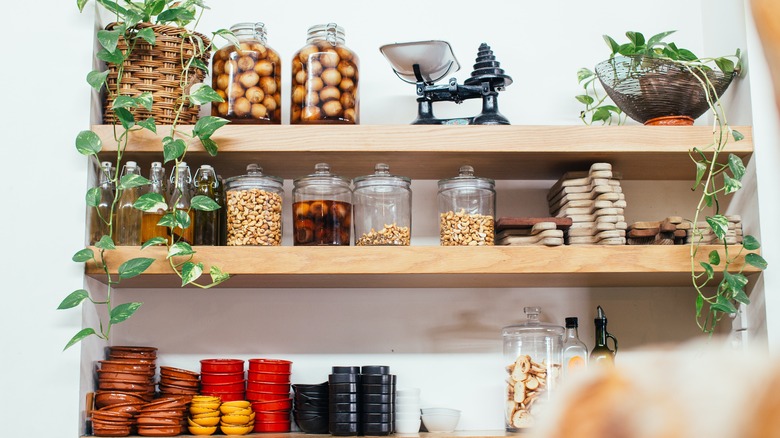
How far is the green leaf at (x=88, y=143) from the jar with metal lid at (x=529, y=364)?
1030mm

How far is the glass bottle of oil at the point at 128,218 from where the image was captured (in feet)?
5.94

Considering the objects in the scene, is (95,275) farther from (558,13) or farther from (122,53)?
(558,13)

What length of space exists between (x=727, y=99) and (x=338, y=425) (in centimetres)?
124

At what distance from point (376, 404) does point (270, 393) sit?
25 centimetres

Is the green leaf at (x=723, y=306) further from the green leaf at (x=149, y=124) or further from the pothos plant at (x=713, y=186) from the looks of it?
the green leaf at (x=149, y=124)

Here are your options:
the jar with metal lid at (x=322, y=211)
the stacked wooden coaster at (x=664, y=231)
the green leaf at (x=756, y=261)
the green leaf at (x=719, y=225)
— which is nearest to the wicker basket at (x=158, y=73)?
the jar with metal lid at (x=322, y=211)

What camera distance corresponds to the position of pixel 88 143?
5.85 feet

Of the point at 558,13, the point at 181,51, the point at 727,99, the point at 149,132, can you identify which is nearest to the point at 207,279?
the point at 149,132

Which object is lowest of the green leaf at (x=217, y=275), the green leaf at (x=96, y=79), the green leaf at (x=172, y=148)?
the green leaf at (x=217, y=275)

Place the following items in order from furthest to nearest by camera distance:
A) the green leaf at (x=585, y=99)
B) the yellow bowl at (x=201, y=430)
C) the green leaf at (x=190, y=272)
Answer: the green leaf at (x=585, y=99), the yellow bowl at (x=201, y=430), the green leaf at (x=190, y=272)

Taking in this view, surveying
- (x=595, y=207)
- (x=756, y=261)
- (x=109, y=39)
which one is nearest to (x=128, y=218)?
(x=109, y=39)

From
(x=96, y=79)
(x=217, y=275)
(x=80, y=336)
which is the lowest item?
(x=80, y=336)

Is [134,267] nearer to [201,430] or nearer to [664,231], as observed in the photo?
[201,430]

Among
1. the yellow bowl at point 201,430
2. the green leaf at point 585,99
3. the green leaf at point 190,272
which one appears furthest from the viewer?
the green leaf at point 585,99
